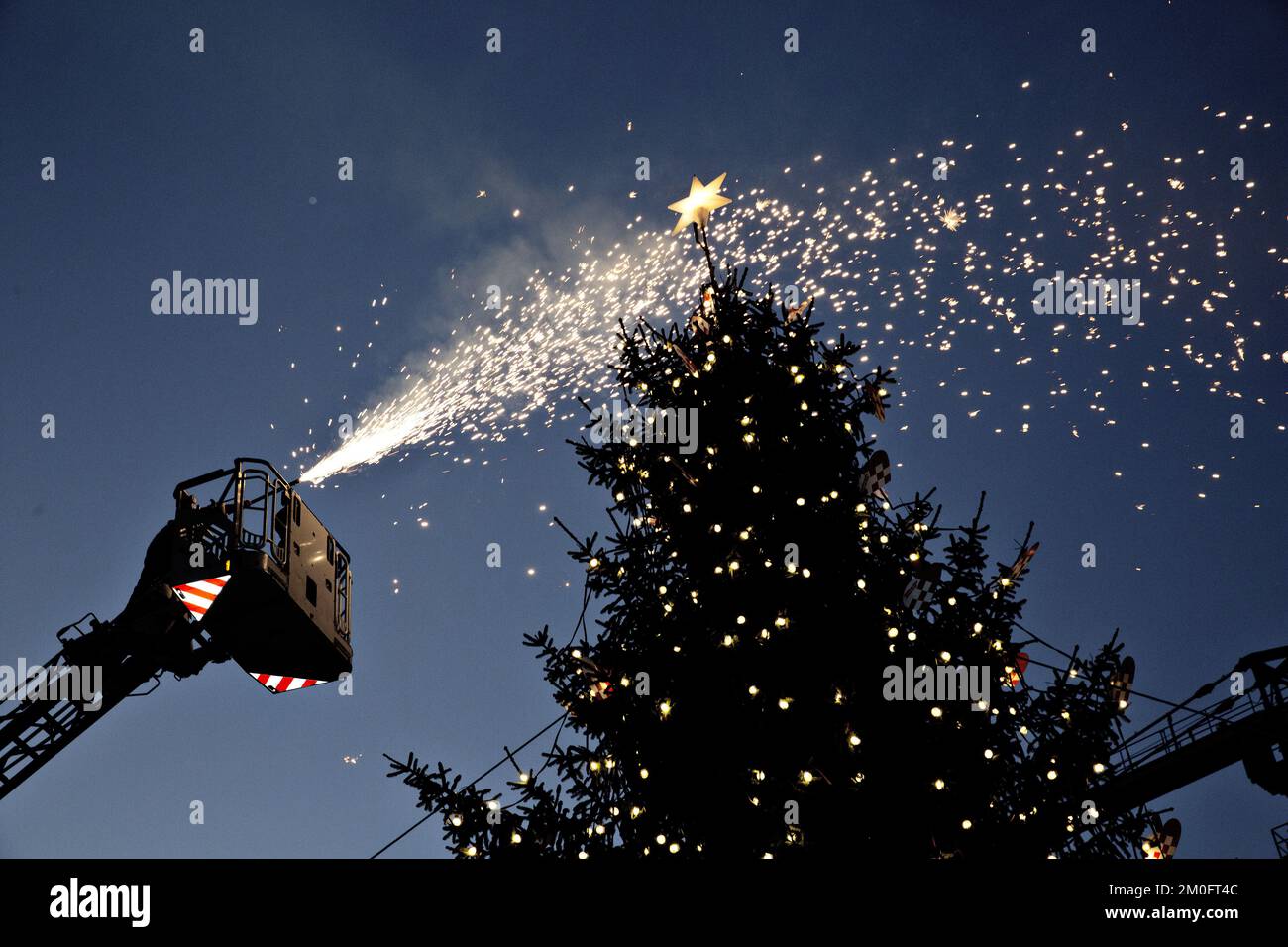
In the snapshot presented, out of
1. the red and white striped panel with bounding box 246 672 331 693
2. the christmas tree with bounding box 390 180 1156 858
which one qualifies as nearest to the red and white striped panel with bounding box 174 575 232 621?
the red and white striped panel with bounding box 246 672 331 693

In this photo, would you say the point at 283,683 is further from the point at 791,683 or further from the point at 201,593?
the point at 791,683

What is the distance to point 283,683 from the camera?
10.7m

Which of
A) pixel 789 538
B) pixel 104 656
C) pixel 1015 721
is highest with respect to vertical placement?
pixel 789 538

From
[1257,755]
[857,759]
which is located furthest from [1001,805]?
[1257,755]

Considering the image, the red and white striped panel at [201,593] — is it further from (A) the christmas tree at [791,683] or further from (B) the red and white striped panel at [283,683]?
(A) the christmas tree at [791,683]

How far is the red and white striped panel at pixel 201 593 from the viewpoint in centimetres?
925

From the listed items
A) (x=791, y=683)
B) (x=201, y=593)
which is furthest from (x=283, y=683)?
(x=791, y=683)

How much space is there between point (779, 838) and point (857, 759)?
37.4 inches

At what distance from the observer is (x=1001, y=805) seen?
7.35 meters

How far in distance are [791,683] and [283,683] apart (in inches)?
269

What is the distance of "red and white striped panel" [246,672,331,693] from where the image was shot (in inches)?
416
